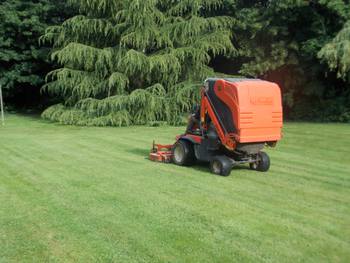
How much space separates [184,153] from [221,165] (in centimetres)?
121

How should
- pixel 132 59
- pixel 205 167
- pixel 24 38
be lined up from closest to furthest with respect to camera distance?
pixel 205 167, pixel 132 59, pixel 24 38

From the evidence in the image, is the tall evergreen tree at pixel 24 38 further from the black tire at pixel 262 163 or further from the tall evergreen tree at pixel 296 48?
the black tire at pixel 262 163

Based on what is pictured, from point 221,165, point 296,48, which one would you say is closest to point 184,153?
point 221,165

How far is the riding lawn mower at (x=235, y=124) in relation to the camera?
8.72m

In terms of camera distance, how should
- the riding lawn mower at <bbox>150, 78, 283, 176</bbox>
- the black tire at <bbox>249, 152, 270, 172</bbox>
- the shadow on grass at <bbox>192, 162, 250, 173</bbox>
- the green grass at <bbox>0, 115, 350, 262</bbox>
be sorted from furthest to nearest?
the shadow on grass at <bbox>192, 162, 250, 173</bbox> → the black tire at <bbox>249, 152, 270, 172</bbox> → the riding lawn mower at <bbox>150, 78, 283, 176</bbox> → the green grass at <bbox>0, 115, 350, 262</bbox>

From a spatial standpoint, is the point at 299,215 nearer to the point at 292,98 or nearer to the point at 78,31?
the point at 78,31

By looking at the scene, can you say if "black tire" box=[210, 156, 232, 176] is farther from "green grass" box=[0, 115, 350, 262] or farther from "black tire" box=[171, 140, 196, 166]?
"black tire" box=[171, 140, 196, 166]

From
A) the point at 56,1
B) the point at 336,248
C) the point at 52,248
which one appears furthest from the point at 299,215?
the point at 56,1

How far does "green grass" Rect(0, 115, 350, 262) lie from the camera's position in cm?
510

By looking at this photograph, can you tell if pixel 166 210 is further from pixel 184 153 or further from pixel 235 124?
pixel 184 153

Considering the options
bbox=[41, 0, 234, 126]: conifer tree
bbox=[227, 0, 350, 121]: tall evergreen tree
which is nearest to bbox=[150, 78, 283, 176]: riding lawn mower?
bbox=[41, 0, 234, 126]: conifer tree

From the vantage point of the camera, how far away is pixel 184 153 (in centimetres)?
998

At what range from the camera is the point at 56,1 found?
2728 cm

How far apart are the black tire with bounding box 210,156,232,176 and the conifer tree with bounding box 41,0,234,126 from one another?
1103 centimetres
